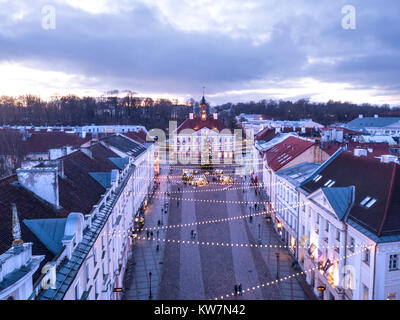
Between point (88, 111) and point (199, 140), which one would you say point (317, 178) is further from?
point (88, 111)

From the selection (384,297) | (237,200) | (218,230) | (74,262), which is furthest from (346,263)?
(237,200)

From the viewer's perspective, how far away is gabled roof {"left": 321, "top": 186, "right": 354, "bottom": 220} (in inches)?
763

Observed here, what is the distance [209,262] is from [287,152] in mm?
18452

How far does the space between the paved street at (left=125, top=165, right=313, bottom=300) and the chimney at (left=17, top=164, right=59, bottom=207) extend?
10219 millimetres

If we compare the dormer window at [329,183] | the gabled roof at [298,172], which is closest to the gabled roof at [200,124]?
the gabled roof at [298,172]

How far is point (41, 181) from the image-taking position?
1444 cm

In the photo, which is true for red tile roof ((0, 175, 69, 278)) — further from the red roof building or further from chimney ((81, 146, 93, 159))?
the red roof building

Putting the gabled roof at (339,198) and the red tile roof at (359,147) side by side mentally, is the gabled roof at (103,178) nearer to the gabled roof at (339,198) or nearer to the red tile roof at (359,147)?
the gabled roof at (339,198)

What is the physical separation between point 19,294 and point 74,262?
12.5 ft

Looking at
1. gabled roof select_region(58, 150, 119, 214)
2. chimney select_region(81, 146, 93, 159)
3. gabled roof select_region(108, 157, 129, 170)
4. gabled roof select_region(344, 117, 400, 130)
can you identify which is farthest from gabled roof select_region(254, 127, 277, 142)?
gabled roof select_region(344, 117, 400, 130)

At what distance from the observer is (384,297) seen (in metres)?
15.6
